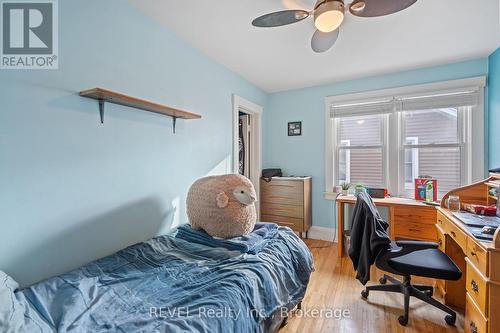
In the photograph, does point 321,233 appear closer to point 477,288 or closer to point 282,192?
point 282,192

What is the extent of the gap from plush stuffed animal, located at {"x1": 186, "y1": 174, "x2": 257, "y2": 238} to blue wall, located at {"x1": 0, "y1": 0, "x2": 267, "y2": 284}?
1.32ft

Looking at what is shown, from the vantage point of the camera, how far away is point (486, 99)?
2.63 meters

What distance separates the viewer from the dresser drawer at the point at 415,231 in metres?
2.52

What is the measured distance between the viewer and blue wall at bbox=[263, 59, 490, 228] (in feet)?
10.7

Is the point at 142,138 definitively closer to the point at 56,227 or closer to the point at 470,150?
the point at 56,227

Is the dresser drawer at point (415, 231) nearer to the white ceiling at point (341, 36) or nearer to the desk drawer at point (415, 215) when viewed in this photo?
the desk drawer at point (415, 215)

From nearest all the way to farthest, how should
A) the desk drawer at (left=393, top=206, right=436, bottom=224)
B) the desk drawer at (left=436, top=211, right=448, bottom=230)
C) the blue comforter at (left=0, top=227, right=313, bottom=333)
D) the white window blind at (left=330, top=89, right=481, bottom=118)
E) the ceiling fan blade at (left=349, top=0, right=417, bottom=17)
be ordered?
the blue comforter at (left=0, top=227, right=313, bottom=333)
the ceiling fan blade at (left=349, top=0, right=417, bottom=17)
the desk drawer at (left=436, top=211, right=448, bottom=230)
the desk drawer at (left=393, top=206, right=436, bottom=224)
the white window blind at (left=330, top=89, right=481, bottom=118)

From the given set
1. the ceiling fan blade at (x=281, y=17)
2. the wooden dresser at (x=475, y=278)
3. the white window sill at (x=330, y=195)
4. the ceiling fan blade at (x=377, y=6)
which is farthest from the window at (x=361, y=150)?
the ceiling fan blade at (x=281, y=17)

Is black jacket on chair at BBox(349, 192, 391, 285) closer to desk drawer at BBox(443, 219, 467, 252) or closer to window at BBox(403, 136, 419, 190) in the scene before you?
desk drawer at BBox(443, 219, 467, 252)

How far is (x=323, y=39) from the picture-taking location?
5.91 feet

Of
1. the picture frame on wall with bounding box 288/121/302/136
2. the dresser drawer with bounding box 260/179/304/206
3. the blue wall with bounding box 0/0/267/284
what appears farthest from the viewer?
the picture frame on wall with bounding box 288/121/302/136

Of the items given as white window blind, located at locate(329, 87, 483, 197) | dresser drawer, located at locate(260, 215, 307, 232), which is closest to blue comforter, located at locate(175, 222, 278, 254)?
dresser drawer, located at locate(260, 215, 307, 232)

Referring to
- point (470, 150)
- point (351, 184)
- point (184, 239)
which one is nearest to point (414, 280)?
point (351, 184)

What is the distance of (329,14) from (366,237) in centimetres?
170
